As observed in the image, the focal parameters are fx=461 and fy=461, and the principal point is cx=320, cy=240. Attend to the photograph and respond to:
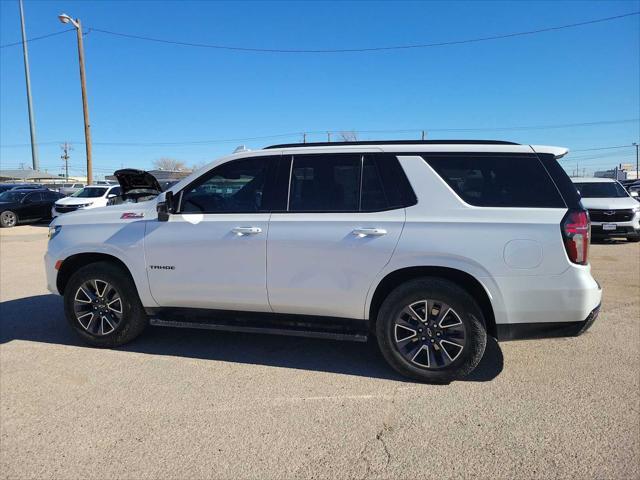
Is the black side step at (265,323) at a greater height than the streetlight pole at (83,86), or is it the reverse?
the streetlight pole at (83,86)

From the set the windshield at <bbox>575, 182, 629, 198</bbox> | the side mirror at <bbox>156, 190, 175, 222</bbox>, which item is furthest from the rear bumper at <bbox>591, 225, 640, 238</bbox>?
the side mirror at <bbox>156, 190, 175, 222</bbox>

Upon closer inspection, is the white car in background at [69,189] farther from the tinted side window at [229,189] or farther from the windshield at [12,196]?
the tinted side window at [229,189]

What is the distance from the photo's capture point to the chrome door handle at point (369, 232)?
12.3 feet

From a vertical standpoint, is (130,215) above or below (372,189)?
below

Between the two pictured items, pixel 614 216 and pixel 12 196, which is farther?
pixel 12 196

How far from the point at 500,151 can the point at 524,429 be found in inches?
81.8

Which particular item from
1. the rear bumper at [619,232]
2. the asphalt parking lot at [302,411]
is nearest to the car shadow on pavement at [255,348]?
the asphalt parking lot at [302,411]

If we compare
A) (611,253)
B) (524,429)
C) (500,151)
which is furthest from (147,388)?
(611,253)

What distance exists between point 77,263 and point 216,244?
1.67 m

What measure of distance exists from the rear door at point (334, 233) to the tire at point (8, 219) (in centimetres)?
1907

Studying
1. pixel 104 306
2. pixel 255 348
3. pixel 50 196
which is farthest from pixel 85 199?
pixel 255 348

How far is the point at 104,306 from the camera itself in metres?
4.54

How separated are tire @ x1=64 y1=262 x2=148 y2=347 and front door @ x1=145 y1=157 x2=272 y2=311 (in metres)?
0.33

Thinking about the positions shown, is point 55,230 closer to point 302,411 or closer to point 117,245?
point 117,245
